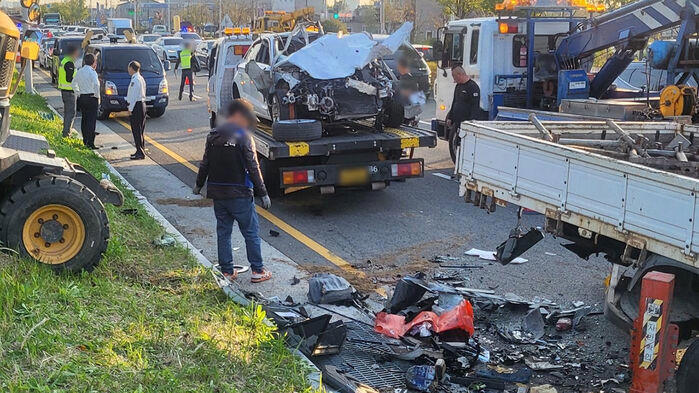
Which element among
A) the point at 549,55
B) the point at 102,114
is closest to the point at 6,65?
the point at 549,55

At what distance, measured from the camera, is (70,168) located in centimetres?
722

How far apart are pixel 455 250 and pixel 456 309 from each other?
104 inches

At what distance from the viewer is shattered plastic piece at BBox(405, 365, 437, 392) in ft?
17.7

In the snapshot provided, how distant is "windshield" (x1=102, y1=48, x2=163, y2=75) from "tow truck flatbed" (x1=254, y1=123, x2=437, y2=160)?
9918 millimetres

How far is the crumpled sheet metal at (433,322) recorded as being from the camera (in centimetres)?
618

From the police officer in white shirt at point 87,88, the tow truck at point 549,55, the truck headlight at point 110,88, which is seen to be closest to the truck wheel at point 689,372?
the tow truck at point 549,55

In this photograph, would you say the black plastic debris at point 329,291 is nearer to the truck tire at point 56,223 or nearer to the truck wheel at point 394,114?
the truck tire at point 56,223

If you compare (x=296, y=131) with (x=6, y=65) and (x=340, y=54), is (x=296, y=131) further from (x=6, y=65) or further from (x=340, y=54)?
(x=6, y=65)

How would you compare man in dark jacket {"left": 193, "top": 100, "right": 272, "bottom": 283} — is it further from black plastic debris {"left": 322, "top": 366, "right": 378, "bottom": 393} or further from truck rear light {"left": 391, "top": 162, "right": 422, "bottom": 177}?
truck rear light {"left": 391, "top": 162, "right": 422, "bottom": 177}

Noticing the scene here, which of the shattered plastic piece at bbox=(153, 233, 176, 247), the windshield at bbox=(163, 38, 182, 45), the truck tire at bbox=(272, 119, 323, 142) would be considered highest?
the windshield at bbox=(163, 38, 182, 45)

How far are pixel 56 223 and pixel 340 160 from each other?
458 centimetres

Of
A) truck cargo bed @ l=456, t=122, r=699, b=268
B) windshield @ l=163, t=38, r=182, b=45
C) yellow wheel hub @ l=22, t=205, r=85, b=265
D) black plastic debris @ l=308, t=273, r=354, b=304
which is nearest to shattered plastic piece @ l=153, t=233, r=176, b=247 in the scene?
yellow wheel hub @ l=22, t=205, r=85, b=265

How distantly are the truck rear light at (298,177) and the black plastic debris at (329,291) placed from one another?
3248 mm

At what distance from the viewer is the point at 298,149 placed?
10.1 metres
